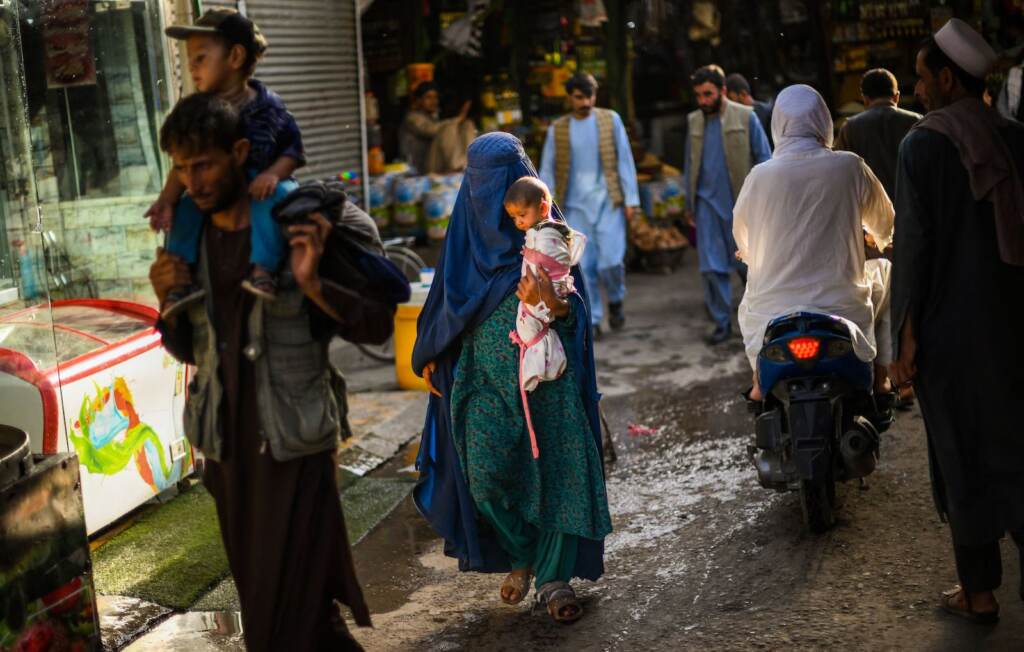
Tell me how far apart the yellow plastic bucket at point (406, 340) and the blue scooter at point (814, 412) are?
3344 mm

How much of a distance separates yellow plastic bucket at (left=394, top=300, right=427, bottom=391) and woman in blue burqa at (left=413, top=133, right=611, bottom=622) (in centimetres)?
343

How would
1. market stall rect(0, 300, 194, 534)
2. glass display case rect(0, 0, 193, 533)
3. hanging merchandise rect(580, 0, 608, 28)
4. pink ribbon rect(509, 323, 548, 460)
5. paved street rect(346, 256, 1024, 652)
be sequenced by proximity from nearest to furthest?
paved street rect(346, 256, 1024, 652) → pink ribbon rect(509, 323, 548, 460) → market stall rect(0, 300, 194, 534) → glass display case rect(0, 0, 193, 533) → hanging merchandise rect(580, 0, 608, 28)

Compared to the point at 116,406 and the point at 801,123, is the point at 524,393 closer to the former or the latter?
the point at 801,123

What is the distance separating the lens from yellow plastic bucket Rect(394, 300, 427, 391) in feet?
28.0

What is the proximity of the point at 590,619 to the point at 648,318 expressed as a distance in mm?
6228

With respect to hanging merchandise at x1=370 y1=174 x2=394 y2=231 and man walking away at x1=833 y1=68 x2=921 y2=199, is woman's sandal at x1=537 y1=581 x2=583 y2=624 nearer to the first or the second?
man walking away at x1=833 y1=68 x2=921 y2=199

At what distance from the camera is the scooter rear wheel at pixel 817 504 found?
5.50m

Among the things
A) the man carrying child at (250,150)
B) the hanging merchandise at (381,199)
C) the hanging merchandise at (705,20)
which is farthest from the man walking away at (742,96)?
the man carrying child at (250,150)

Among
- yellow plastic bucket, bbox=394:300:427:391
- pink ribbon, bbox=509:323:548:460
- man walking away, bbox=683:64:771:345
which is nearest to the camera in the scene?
pink ribbon, bbox=509:323:548:460

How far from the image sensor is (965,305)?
452cm

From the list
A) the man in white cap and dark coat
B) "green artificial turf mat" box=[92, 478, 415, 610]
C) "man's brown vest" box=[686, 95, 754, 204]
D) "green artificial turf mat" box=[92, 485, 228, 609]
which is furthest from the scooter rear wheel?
"man's brown vest" box=[686, 95, 754, 204]

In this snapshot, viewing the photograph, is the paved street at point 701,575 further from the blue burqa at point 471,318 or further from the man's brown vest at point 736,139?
the man's brown vest at point 736,139

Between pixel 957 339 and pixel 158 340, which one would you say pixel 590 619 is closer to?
pixel 957 339

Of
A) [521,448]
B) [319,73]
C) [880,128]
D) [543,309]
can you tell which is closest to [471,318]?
[543,309]
